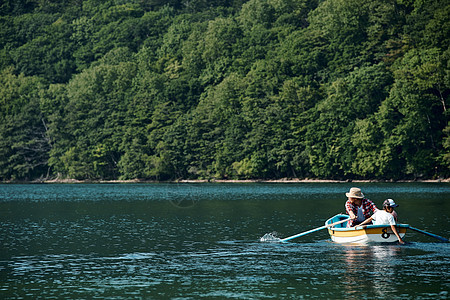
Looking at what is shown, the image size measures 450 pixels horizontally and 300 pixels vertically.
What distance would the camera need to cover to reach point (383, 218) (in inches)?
1244

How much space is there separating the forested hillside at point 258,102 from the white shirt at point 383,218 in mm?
69356

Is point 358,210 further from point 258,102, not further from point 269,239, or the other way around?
point 258,102

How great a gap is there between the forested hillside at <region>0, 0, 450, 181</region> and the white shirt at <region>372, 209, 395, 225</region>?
6936 cm

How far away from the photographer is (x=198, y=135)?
447 feet

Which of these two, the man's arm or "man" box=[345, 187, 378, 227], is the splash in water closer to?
"man" box=[345, 187, 378, 227]

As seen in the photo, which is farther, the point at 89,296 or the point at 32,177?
the point at 32,177

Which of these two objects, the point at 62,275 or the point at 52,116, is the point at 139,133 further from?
the point at 62,275

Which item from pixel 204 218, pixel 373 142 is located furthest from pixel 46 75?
pixel 204 218

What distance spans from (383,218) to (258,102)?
329ft

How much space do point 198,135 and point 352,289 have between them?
4499 inches

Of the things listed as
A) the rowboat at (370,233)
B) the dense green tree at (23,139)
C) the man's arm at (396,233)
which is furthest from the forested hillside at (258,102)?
the man's arm at (396,233)

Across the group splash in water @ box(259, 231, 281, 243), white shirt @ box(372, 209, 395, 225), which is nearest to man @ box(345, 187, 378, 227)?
white shirt @ box(372, 209, 395, 225)

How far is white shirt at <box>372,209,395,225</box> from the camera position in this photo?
103 ft

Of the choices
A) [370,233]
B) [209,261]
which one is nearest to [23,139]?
[370,233]
